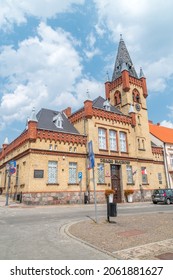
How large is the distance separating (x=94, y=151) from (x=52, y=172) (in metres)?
6.04

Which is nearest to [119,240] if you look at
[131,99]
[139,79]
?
[131,99]

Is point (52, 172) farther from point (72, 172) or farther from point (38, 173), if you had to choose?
point (72, 172)

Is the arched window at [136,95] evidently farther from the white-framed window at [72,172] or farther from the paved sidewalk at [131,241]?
the paved sidewalk at [131,241]

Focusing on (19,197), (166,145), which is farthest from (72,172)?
(166,145)

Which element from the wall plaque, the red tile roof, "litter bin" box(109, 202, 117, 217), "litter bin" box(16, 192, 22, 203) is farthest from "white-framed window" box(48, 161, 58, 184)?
the red tile roof

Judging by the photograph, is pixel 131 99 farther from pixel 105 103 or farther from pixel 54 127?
pixel 54 127

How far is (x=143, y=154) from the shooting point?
3225 centimetres

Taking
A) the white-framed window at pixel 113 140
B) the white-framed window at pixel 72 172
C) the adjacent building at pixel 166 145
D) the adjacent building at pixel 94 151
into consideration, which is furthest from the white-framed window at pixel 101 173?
the adjacent building at pixel 166 145

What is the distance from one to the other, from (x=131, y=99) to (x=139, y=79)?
4882 mm

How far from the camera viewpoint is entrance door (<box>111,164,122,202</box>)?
91.9 feet

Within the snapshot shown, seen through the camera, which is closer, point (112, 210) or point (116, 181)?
point (112, 210)

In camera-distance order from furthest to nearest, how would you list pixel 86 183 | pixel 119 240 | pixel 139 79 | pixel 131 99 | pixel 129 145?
pixel 139 79
pixel 131 99
pixel 129 145
pixel 86 183
pixel 119 240

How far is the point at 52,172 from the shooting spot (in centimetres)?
2381
